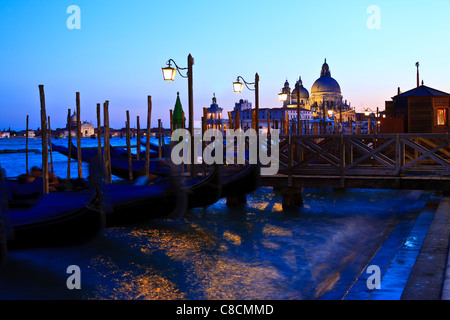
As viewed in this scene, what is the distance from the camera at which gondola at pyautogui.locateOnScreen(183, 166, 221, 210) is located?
637cm

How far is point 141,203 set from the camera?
5836mm

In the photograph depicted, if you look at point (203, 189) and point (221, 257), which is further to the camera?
point (203, 189)

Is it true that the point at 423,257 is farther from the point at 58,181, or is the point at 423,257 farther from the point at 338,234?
the point at 58,181

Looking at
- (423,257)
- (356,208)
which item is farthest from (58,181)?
(423,257)

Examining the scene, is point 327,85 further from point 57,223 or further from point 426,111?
point 57,223

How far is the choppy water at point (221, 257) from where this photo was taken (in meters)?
4.28

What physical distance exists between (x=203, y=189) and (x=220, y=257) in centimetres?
130

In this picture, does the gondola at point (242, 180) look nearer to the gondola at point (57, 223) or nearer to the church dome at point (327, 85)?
the gondola at point (57, 223)

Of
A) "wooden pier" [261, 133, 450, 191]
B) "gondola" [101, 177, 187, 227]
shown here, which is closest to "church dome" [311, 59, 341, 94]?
"wooden pier" [261, 133, 450, 191]

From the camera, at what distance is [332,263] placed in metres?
5.18

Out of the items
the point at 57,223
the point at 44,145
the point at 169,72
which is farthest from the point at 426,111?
the point at 57,223

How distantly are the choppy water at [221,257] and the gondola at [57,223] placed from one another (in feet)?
0.79

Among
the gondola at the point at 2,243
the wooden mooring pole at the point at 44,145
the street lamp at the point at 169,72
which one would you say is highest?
the street lamp at the point at 169,72

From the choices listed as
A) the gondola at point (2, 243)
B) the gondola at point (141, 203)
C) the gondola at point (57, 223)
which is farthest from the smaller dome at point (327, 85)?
the gondola at point (2, 243)
